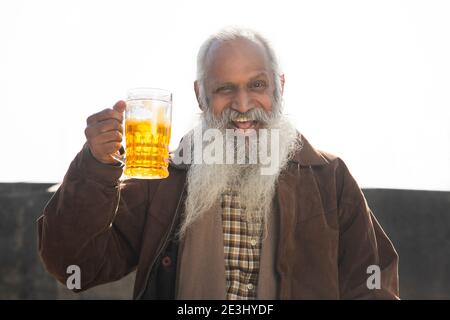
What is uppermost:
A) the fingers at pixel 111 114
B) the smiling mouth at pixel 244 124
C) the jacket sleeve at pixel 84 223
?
the smiling mouth at pixel 244 124

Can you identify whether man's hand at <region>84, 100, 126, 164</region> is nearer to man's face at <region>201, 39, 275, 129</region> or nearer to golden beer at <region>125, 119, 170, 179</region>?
golden beer at <region>125, 119, 170, 179</region>

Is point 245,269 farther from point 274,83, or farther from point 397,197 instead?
point 397,197

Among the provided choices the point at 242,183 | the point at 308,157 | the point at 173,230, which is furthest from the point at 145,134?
the point at 308,157

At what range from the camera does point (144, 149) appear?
2791 mm

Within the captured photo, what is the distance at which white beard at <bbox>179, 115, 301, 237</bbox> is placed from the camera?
328cm

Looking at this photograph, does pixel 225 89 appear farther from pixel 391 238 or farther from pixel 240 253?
A: pixel 391 238

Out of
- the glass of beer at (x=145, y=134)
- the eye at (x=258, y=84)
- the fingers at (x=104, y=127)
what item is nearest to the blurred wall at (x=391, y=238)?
the eye at (x=258, y=84)

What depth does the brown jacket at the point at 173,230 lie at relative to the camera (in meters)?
2.91

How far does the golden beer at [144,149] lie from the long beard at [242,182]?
0.52m

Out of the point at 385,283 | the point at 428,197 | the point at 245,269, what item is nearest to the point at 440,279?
the point at 428,197

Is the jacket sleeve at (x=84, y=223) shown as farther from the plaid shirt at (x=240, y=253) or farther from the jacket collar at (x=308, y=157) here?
the jacket collar at (x=308, y=157)
